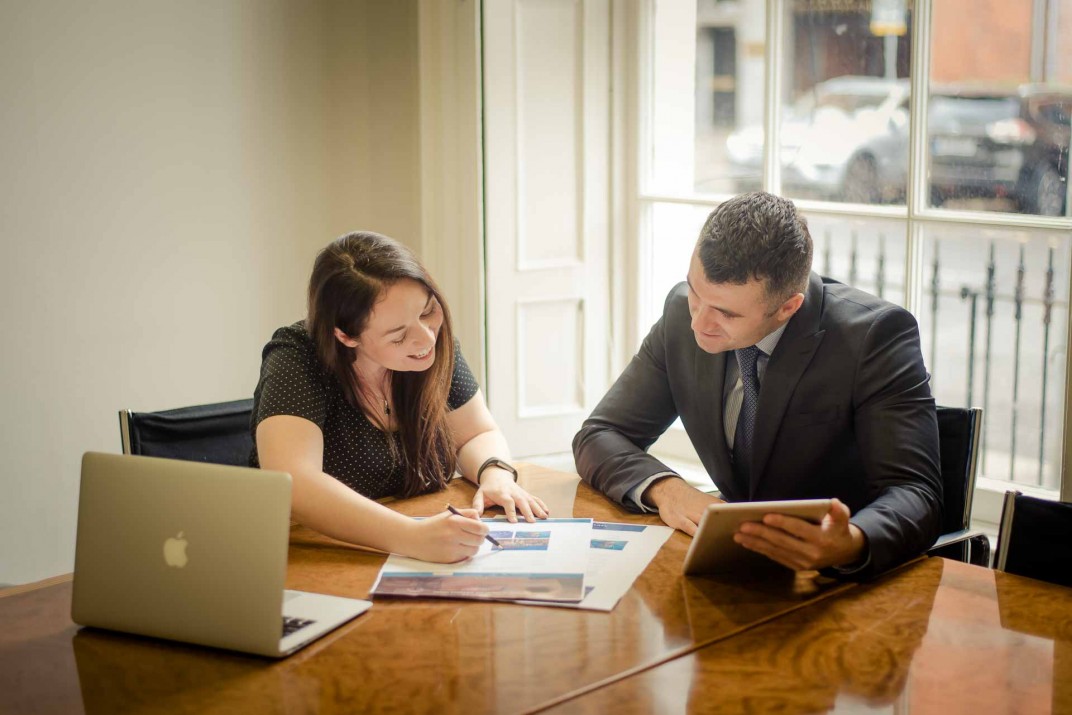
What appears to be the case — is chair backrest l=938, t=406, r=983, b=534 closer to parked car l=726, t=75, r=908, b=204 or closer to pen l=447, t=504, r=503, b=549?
pen l=447, t=504, r=503, b=549

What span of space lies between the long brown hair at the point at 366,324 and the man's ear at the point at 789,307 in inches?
24.1

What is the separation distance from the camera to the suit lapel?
2.03 metres

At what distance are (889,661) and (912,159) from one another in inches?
77.7

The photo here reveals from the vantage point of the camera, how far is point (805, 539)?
1634 mm

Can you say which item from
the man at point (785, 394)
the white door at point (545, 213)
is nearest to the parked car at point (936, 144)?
the white door at point (545, 213)

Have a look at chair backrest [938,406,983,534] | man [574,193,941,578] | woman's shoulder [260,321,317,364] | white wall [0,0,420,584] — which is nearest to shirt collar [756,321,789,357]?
man [574,193,941,578]

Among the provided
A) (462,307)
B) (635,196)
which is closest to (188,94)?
(462,307)

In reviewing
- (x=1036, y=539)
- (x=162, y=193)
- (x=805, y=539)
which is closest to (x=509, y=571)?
(x=805, y=539)

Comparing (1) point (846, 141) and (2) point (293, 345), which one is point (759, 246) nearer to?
(2) point (293, 345)

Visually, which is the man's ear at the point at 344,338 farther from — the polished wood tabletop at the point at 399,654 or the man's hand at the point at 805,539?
the man's hand at the point at 805,539

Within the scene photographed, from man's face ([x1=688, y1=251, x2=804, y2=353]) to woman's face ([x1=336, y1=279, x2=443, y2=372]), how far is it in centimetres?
48

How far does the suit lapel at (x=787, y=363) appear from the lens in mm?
2029

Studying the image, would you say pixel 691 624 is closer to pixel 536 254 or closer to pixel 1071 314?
pixel 1071 314

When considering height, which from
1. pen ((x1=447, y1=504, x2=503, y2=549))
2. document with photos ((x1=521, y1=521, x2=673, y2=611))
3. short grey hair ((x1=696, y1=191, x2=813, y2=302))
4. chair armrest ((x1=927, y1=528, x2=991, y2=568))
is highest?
short grey hair ((x1=696, y1=191, x2=813, y2=302))
